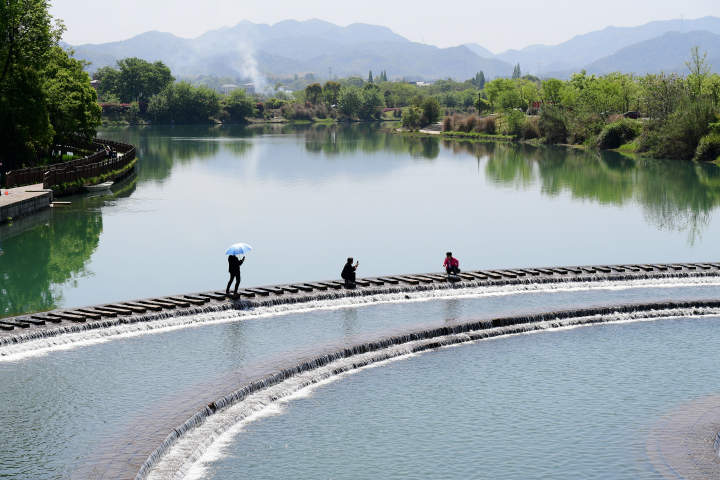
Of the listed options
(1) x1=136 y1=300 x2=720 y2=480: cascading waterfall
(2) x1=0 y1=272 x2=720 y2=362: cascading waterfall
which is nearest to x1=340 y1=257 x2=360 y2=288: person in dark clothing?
(2) x1=0 y1=272 x2=720 y2=362: cascading waterfall

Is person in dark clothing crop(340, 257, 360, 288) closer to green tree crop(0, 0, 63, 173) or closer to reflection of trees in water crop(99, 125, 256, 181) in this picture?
green tree crop(0, 0, 63, 173)

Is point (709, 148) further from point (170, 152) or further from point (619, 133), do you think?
point (170, 152)

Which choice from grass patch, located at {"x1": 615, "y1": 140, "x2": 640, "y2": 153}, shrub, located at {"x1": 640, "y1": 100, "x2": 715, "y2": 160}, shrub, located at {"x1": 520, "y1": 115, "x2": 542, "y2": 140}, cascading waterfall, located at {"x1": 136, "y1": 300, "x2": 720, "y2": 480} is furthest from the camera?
shrub, located at {"x1": 520, "y1": 115, "x2": 542, "y2": 140}

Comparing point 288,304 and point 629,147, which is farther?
point 629,147

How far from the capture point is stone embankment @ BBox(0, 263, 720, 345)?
114ft

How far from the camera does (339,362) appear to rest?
31.5m

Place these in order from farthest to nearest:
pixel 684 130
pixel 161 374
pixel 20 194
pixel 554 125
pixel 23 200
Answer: pixel 554 125 → pixel 684 130 → pixel 20 194 → pixel 23 200 → pixel 161 374

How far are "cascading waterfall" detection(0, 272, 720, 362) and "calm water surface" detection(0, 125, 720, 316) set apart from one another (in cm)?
804

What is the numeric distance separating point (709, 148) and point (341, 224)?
259ft

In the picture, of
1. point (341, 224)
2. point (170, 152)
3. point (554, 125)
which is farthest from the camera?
point (554, 125)

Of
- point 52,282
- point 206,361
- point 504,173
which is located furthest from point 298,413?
point 504,173

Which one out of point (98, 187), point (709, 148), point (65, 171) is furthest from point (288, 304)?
point (709, 148)

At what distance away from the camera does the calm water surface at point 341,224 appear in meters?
51.0

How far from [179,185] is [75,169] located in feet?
55.5
